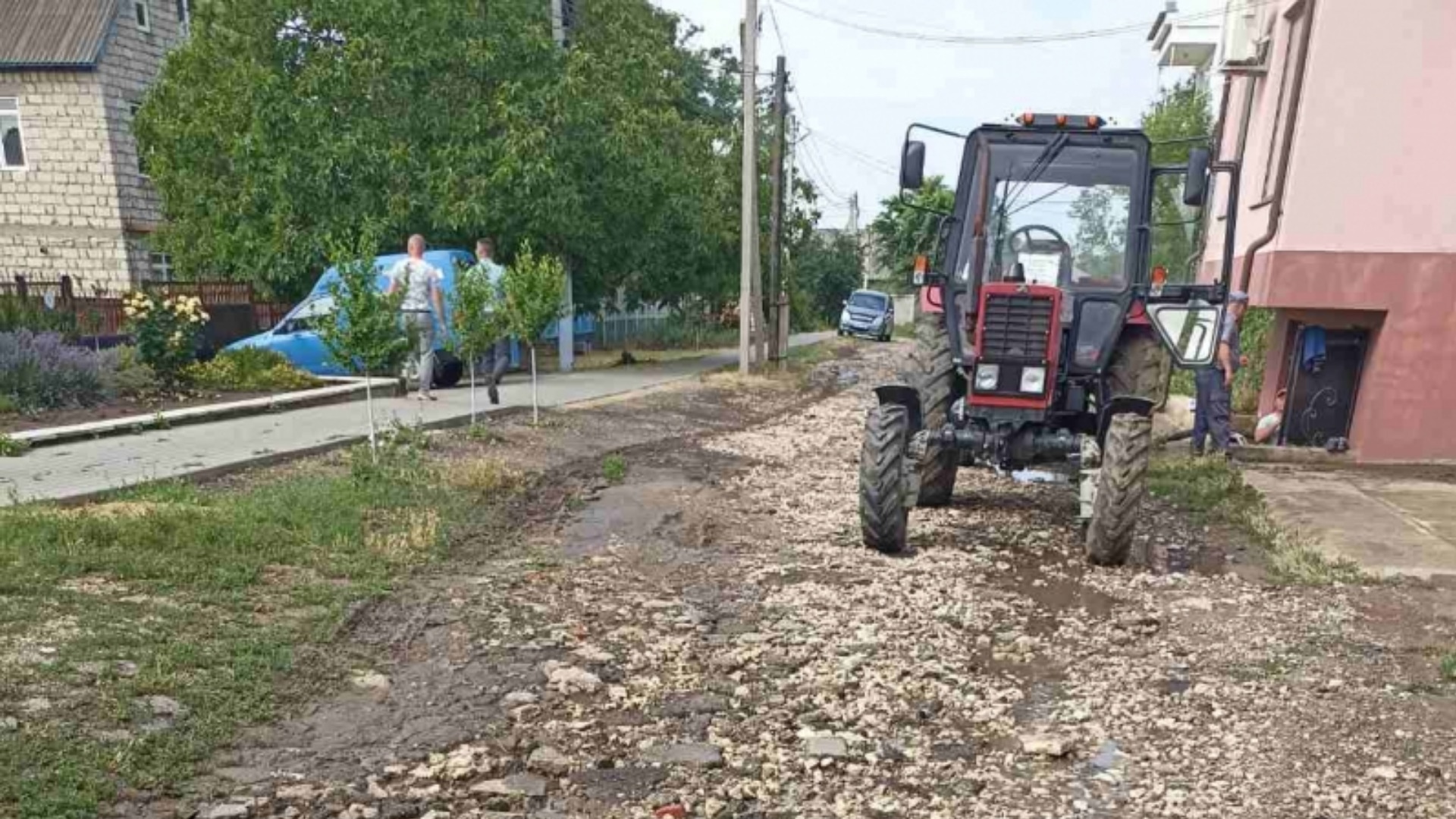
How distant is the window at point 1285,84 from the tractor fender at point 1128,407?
477 cm

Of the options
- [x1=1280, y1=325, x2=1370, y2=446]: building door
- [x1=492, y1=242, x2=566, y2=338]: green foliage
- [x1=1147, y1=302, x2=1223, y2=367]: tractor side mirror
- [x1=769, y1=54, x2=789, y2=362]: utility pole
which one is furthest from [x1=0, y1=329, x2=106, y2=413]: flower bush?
[x1=1280, y1=325, x2=1370, y2=446]: building door

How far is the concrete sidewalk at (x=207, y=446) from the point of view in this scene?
6.73 metres

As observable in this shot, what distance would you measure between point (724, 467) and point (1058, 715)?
226 inches

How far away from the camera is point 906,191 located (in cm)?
699

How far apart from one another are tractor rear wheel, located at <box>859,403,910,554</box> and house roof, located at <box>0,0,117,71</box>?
22506 millimetres

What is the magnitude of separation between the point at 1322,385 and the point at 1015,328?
5.60m

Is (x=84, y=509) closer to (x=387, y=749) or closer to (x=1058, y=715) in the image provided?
(x=387, y=749)

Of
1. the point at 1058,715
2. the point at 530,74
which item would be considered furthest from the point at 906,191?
the point at 530,74

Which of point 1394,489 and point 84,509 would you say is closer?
point 84,509

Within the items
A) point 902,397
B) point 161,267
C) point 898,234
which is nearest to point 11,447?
point 902,397

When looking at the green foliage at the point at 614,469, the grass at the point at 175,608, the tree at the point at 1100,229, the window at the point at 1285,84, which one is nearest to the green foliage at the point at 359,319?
the grass at the point at 175,608

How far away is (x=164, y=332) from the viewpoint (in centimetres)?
1115

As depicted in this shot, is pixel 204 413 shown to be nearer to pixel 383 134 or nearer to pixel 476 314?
pixel 476 314

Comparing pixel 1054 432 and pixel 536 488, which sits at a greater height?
pixel 1054 432
